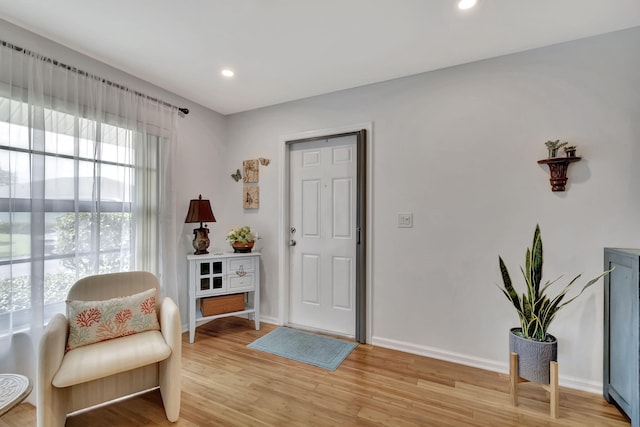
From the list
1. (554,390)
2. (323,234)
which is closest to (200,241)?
(323,234)

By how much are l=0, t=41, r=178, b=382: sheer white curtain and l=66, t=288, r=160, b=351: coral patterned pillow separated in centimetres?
39

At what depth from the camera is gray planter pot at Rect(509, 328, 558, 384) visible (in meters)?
1.76

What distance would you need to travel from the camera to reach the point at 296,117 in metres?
3.07

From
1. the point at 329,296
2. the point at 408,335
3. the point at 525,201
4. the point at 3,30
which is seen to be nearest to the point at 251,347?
the point at 329,296

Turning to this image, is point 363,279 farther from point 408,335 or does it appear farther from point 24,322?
point 24,322

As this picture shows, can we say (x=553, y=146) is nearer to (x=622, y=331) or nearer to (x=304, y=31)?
(x=622, y=331)

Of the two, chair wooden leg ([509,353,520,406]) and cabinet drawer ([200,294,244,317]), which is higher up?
cabinet drawer ([200,294,244,317])

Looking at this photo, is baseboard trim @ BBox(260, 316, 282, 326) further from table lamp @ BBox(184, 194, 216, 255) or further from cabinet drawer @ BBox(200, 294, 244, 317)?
table lamp @ BBox(184, 194, 216, 255)

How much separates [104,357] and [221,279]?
1.33 metres

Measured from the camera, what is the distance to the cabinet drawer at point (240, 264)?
116 inches

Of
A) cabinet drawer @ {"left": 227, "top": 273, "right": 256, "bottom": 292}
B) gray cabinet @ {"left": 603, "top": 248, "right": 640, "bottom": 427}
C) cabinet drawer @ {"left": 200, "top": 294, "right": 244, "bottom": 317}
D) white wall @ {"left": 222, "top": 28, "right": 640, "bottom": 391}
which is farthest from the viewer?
cabinet drawer @ {"left": 227, "top": 273, "right": 256, "bottom": 292}

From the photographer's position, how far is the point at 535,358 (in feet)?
5.85

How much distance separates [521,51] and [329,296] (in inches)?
106

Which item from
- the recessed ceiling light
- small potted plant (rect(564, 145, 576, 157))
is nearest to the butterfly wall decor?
the recessed ceiling light
